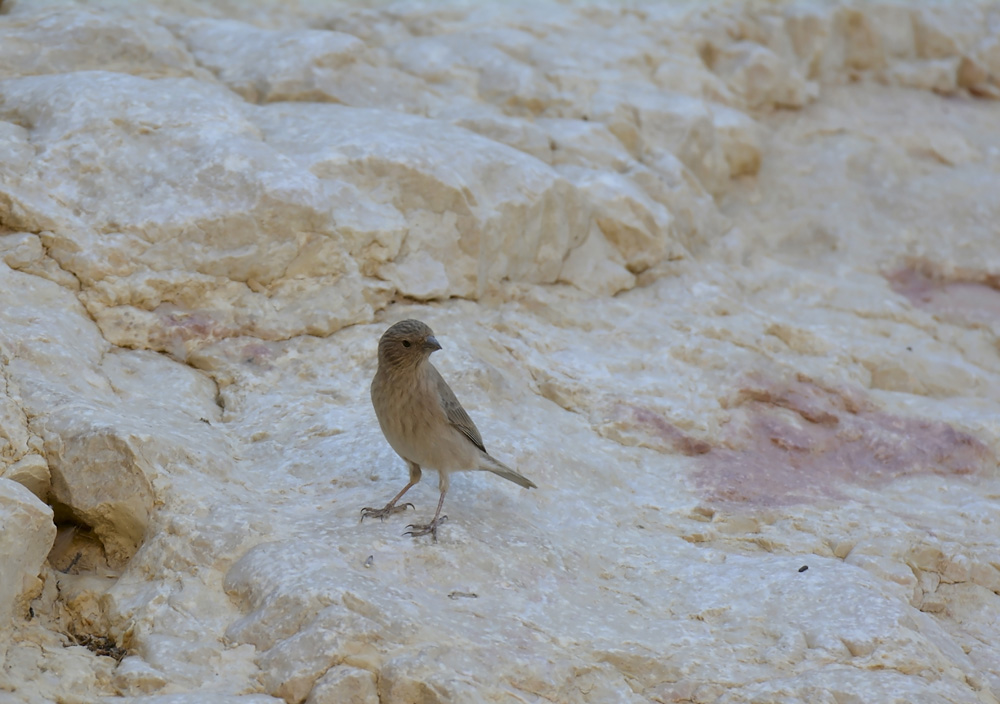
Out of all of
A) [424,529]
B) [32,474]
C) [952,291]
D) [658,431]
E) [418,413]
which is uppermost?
[418,413]

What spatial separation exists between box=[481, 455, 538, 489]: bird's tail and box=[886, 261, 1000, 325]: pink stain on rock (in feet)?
13.2

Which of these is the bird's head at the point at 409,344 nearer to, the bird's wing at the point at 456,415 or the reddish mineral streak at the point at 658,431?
the bird's wing at the point at 456,415

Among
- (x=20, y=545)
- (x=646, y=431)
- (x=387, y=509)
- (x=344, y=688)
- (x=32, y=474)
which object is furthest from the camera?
(x=646, y=431)

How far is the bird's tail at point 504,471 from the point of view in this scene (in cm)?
432

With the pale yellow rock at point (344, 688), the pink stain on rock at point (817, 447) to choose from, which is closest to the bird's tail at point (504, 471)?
the pink stain on rock at point (817, 447)

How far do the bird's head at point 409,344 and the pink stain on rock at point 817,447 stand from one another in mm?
1636

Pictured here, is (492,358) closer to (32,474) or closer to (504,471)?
(504,471)

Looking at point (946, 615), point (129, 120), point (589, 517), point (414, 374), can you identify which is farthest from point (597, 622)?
point (129, 120)

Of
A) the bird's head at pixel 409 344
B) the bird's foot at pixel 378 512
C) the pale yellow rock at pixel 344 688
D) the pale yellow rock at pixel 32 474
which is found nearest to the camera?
the pale yellow rock at pixel 344 688

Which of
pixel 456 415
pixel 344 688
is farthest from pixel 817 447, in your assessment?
pixel 344 688

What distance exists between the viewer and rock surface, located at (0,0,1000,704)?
3482mm

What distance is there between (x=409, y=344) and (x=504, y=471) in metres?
0.71

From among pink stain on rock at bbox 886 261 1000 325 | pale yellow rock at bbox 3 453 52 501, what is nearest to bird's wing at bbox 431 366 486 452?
pale yellow rock at bbox 3 453 52 501

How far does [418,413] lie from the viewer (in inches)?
163
